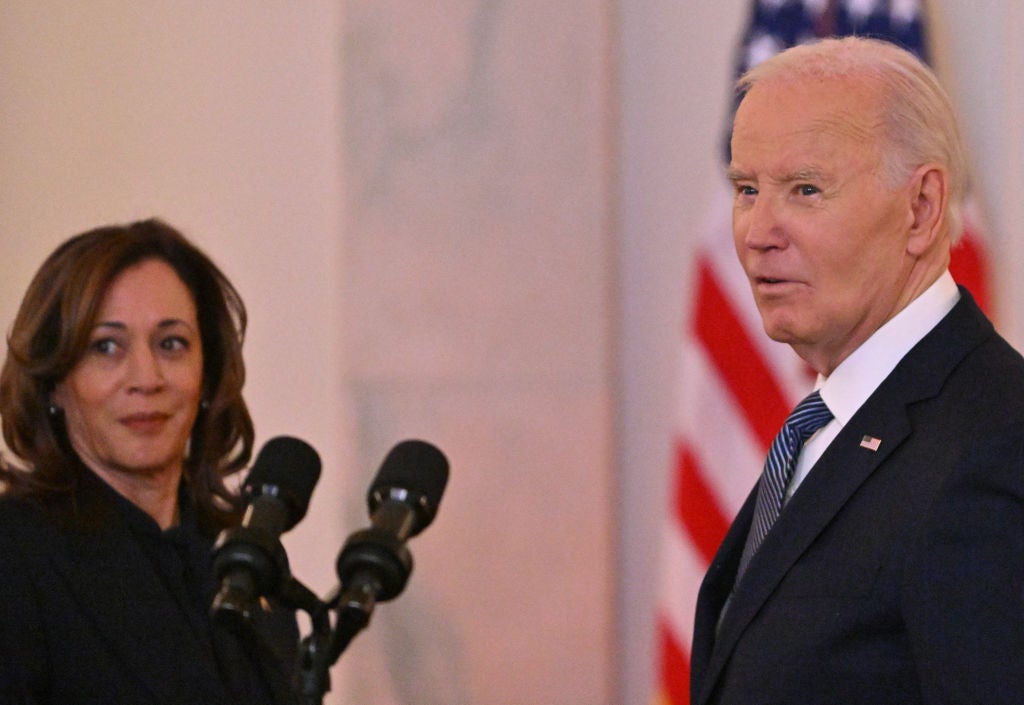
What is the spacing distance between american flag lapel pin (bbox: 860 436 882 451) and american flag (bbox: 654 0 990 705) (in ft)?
6.26

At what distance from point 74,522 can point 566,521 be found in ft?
5.37

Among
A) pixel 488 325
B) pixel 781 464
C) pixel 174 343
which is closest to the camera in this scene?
pixel 781 464

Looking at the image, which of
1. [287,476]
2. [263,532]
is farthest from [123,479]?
[263,532]

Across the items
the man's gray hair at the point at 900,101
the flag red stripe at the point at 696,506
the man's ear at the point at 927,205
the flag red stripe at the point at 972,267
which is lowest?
the flag red stripe at the point at 696,506

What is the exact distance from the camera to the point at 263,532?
1525 millimetres

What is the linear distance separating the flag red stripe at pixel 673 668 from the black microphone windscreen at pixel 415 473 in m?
2.13

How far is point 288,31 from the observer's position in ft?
13.2

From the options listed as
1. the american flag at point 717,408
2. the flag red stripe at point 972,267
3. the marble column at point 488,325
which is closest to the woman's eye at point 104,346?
the marble column at point 488,325

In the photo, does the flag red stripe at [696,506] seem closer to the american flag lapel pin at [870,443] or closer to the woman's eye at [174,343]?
the woman's eye at [174,343]

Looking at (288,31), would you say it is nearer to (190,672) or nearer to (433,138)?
(433,138)

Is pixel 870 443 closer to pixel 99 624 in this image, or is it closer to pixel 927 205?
pixel 927 205

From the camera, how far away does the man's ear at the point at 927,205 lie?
185 centimetres

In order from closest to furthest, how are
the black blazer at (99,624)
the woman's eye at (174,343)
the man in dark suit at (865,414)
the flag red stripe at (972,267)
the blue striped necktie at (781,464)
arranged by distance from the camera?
the man in dark suit at (865,414) < the blue striped necktie at (781,464) < the black blazer at (99,624) < the woman's eye at (174,343) < the flag red stripe at (972,267)

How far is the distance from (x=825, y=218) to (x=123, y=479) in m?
1.54
